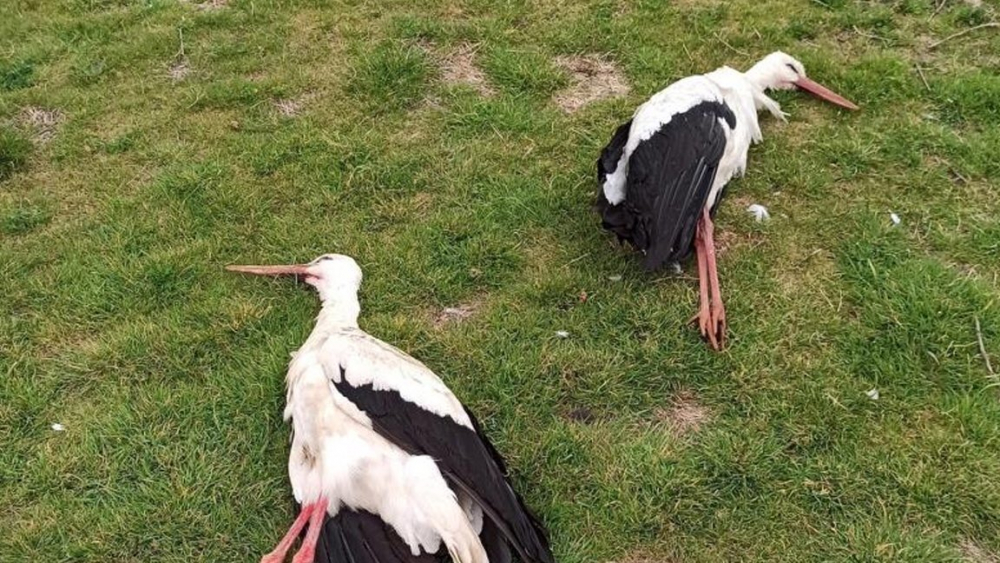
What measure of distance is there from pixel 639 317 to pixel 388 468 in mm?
1241

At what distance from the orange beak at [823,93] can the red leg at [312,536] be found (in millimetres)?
3168

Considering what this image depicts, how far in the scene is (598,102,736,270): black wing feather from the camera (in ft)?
11.1

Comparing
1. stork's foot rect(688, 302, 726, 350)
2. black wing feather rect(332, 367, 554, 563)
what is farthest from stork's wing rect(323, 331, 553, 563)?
stork's foot rect(688, 302, 726, 350)

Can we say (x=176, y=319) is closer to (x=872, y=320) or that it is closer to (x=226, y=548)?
(x=226, y=548)

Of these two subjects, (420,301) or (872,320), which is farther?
(420,301)

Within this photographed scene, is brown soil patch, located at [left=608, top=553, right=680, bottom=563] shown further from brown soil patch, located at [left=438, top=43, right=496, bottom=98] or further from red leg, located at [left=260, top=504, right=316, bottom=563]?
brown soil patch, located at [left=438, top=43, right=496, bottom=98]

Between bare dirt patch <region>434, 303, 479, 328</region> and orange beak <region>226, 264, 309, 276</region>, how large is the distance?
0.57 meters

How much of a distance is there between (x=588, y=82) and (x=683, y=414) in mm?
2176

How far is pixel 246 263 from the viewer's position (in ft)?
12.2

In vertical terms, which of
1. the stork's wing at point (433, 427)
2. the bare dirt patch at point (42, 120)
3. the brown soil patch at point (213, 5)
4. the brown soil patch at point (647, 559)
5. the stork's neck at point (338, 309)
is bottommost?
the brown soil patch at point (647, 559)

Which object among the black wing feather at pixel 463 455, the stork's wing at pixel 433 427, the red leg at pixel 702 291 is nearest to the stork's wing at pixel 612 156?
the red leg at pixel 702 291

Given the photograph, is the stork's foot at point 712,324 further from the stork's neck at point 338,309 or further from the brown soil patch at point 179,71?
the brown soil patch at point 179,71

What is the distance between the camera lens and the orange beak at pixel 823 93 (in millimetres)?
4375

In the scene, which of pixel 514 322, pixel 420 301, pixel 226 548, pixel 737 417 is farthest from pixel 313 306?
pixel 737 417
